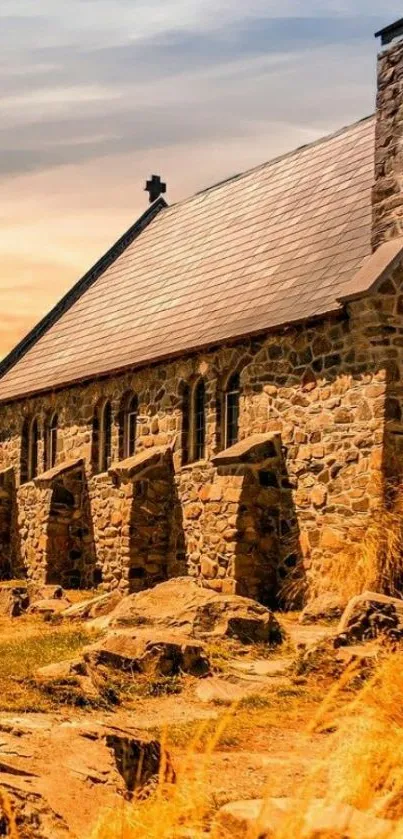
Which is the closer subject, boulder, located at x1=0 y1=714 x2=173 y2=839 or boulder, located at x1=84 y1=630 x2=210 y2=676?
boulder, located at x1=0 y1=714 x2=173 y2=839

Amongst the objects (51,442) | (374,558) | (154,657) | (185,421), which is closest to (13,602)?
(185,421)

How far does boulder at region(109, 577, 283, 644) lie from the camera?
1188 cm

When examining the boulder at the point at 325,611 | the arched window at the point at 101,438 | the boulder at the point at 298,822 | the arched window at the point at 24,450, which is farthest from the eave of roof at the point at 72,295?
the boulder at the point at 298,822

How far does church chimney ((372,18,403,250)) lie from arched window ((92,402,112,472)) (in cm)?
888

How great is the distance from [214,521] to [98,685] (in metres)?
8.08

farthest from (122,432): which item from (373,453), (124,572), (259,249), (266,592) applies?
(373,453)

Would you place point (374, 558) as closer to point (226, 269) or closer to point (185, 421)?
point (185, 421)

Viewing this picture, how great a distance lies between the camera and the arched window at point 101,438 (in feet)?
76.8

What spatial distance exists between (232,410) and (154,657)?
372 inches

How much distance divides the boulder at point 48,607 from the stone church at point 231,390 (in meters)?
2.51

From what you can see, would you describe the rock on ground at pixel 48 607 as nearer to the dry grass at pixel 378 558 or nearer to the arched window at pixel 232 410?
the arched window at pixel 232 410

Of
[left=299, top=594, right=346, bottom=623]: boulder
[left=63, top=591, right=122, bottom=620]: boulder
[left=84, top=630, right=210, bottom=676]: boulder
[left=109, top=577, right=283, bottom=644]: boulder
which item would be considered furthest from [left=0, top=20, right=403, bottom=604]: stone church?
[left=84, top=630, right=210, bottom=676]: boulder

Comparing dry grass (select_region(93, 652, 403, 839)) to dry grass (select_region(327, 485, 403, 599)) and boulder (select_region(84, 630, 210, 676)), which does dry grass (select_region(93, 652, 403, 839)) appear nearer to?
boulder (select_region(84, 630, 210, 676))

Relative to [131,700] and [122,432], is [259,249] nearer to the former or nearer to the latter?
[122,432]
